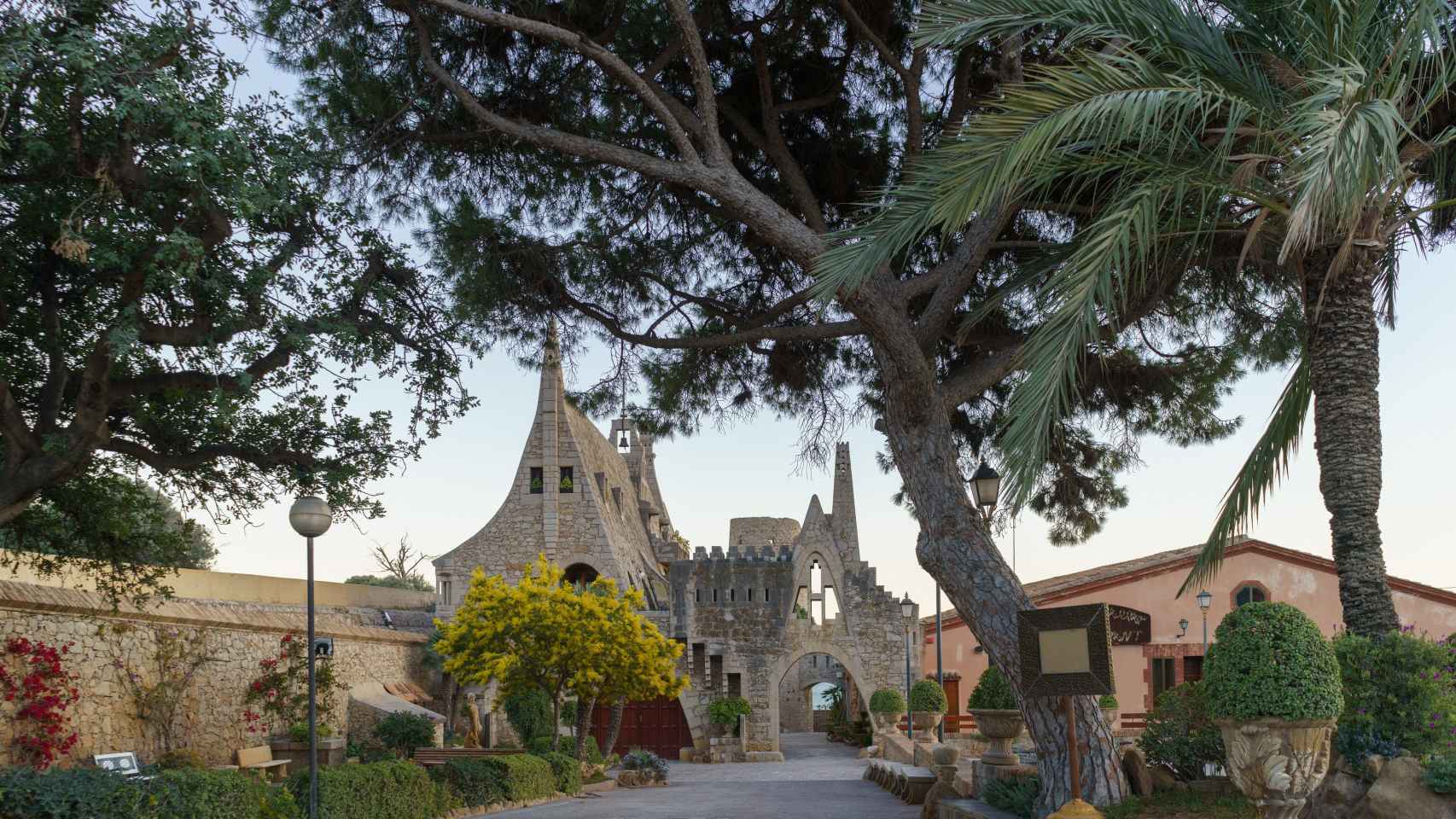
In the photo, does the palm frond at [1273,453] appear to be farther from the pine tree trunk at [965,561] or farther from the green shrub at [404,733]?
the green shrub at [404,733]

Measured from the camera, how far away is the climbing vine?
477 inches

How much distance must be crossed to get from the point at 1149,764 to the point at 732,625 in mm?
23524

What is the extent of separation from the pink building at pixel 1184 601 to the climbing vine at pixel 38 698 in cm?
1989

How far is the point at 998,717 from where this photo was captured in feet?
38.2

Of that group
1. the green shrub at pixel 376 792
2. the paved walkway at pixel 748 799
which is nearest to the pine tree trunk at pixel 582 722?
the paved walkway at pixel 748 799

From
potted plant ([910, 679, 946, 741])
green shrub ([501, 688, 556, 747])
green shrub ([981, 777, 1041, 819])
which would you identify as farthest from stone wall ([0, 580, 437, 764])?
potted plant ([910, 679, 946, 741])

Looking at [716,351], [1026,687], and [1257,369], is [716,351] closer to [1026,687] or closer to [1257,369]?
[1257,369]

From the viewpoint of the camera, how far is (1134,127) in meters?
7.68

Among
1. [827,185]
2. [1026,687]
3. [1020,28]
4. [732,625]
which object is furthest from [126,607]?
[732,625]

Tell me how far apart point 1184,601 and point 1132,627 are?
1526 millimetres

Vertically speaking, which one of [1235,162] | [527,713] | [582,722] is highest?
[1235,162]

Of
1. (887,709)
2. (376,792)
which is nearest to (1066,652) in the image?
(376,792)

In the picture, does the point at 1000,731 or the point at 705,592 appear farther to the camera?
the point at 705,592

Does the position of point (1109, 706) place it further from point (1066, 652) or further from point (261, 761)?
point (1066, 652)
